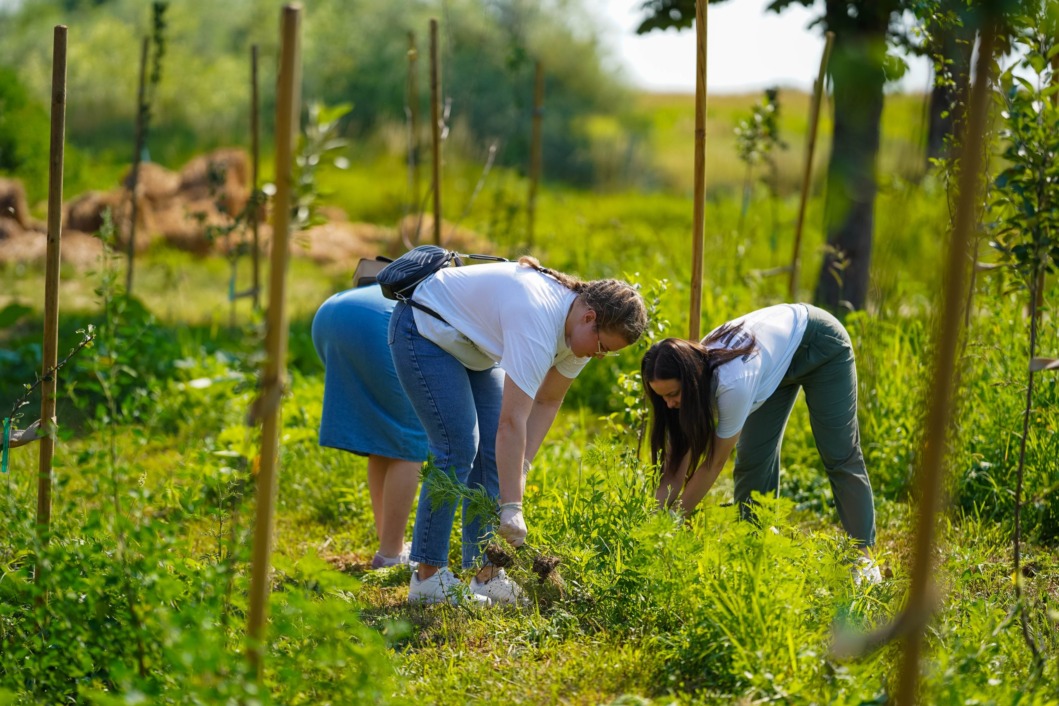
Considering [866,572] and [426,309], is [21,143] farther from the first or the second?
[866,572]

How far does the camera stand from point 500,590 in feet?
10.7

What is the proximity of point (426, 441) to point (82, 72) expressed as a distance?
17649 millimetres

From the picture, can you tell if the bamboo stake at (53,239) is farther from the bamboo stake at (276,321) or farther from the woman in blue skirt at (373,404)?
the bamboo stake at (276,321)

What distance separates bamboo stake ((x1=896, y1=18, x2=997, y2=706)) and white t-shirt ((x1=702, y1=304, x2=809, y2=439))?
4.15 ft

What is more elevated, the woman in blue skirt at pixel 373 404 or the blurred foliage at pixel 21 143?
the blurred foliage at pixel 21 143

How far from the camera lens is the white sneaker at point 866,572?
10.2 ft

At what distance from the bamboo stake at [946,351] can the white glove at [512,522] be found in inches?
54.2

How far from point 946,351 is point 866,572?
5.63 ft

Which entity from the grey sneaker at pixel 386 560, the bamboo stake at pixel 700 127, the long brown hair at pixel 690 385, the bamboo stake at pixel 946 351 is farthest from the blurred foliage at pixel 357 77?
the bamboo stake at pixel 946 351

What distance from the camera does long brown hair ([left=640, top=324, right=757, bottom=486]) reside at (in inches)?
122

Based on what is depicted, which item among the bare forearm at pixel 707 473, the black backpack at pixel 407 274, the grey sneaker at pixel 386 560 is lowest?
the grey sneaker at pixel 386 560

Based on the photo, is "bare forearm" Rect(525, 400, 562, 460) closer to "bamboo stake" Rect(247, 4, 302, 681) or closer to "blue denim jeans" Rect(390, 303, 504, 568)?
"blue denim jeans" Rect(390, 303, 504, 568)

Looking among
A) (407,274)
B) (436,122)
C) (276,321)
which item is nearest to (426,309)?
(407,274)

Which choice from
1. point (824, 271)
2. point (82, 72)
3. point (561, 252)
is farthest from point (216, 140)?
point (824, 271)
